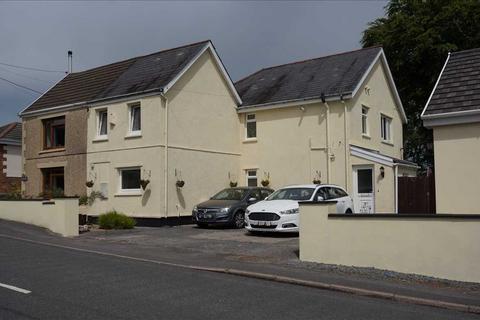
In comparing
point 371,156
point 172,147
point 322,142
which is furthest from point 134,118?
point 371,156

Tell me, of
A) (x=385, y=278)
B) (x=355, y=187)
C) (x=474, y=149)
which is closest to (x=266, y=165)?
(x=355, y=187)

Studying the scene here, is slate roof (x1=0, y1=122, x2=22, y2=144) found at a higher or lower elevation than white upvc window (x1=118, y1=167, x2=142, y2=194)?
higher

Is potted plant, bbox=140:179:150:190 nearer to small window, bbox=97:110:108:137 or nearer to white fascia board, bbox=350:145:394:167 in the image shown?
small window, bbox=97:110:108:137

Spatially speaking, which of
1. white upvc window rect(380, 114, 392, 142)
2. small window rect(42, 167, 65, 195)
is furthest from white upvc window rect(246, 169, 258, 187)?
small window rect(42, 167, 65, 195)

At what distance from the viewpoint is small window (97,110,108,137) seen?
24.2 m

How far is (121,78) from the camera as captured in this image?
2528cm

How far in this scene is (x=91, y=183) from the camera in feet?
77.3

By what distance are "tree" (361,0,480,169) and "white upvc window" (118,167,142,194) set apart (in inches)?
738

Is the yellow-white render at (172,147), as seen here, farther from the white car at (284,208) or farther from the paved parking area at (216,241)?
the white car at (284,208)

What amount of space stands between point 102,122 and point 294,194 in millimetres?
10886

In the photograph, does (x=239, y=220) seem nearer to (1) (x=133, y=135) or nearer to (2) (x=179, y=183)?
(2) (x=179, y=183)

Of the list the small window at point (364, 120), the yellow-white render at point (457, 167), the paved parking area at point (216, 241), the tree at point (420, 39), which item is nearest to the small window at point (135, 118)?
the paved parking area at point (216, 241)

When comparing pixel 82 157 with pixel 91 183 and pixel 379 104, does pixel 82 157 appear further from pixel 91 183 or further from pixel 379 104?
pixel 379 104

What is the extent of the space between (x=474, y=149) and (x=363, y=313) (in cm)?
640
